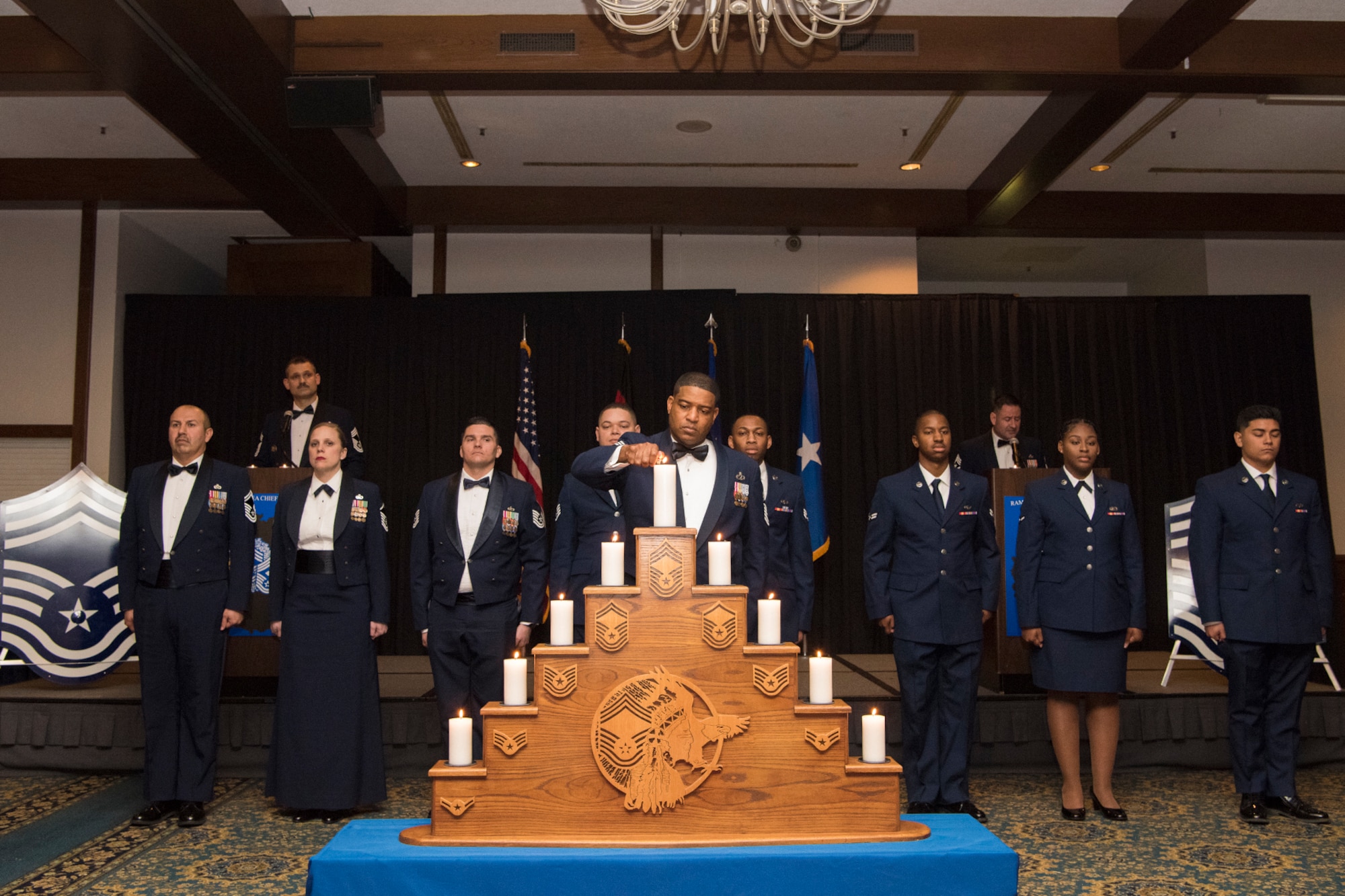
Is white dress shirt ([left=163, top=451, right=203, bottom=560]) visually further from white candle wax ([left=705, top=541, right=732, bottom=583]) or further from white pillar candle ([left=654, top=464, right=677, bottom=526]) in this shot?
white candle wax ([left=705, top=541, right=732, bottom=583])

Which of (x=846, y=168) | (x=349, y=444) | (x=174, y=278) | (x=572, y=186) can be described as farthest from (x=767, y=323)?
(x=174, y=278)

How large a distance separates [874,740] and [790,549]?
83.3 inches

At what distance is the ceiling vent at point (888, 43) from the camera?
4656 millimetres

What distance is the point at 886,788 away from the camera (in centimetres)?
230

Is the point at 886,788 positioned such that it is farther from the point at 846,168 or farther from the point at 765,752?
the point at 846,168

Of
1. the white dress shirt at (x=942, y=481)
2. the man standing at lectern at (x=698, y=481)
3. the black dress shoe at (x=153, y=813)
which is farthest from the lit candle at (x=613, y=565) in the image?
the black dress shoe at (x=153, y=813)

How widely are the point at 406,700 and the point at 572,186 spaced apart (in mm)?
3812

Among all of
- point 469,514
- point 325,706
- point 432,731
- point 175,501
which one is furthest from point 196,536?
point 432,731

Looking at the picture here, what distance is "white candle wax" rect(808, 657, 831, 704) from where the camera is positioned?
93.3 inches

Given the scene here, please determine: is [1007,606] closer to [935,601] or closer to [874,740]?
[935,601]

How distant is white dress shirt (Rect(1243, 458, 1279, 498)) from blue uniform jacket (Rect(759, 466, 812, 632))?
1720 millimetres

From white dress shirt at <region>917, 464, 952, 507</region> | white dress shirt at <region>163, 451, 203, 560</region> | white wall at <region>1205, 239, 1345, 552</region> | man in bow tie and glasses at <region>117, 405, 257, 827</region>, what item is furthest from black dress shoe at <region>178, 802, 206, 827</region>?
white wall at <region>1205, 239, 1345, 552</region>

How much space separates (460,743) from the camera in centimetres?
232

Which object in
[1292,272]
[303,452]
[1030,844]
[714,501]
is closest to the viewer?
[714,501]
